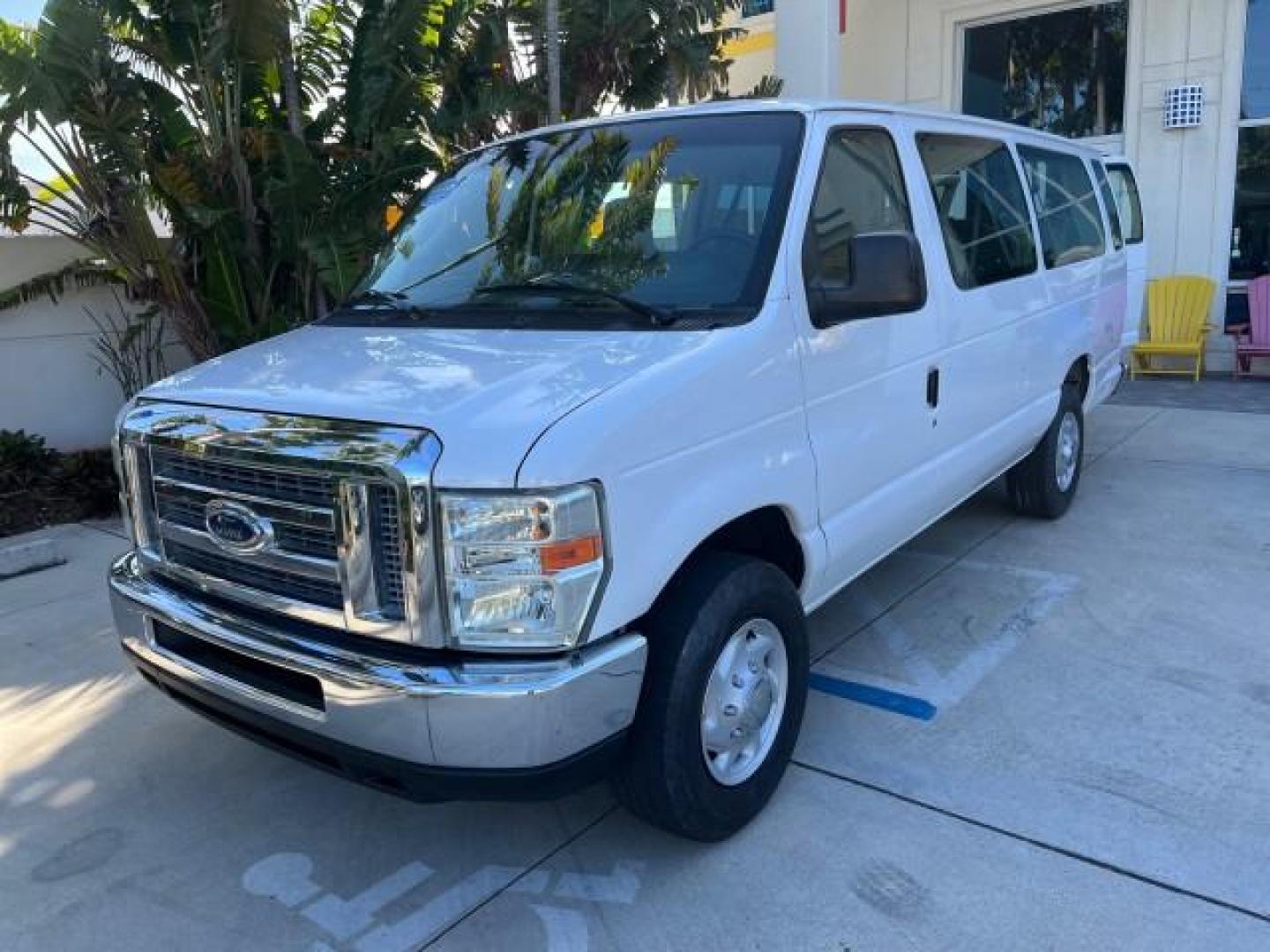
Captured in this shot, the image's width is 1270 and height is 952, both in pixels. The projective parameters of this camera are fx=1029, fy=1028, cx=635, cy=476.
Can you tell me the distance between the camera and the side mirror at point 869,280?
126 inches

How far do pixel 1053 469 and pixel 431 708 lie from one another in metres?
4.54

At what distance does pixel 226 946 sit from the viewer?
2752mm

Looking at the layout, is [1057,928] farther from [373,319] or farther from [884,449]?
[373,319]

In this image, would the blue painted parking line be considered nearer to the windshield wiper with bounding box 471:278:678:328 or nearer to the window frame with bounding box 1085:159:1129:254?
the windshield wiper with bounding box 471:278:678:328

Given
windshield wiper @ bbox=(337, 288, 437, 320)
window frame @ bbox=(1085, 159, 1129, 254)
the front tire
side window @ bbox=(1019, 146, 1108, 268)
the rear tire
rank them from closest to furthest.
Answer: the front tire
windshield wiper @ bbox=(337, 288, 437, 320)
side window @ bbox=(1019, 146, 1108, 268)
the rear tire
window frame @ bbox=(1085, 159, 1129, 254)

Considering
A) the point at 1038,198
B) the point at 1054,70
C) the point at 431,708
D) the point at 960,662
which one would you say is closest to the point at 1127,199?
the point at 1038,198

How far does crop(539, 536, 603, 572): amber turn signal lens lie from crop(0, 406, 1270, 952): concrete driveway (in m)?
1.07

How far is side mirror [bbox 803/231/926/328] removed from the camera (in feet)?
10.5

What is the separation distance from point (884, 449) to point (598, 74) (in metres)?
7.21

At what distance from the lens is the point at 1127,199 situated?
26.5 ft

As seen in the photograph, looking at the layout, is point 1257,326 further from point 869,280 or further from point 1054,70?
point 869,280

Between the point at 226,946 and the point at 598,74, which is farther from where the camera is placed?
the point at 598,74

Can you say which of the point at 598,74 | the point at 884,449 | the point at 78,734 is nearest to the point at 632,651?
the point at 884,449

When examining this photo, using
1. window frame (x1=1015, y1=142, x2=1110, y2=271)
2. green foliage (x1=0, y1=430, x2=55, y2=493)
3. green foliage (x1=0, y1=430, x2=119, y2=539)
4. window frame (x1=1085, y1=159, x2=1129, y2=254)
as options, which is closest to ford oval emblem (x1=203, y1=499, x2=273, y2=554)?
window frame (x1=1015, y1=142, x2=1110, y2=271)
